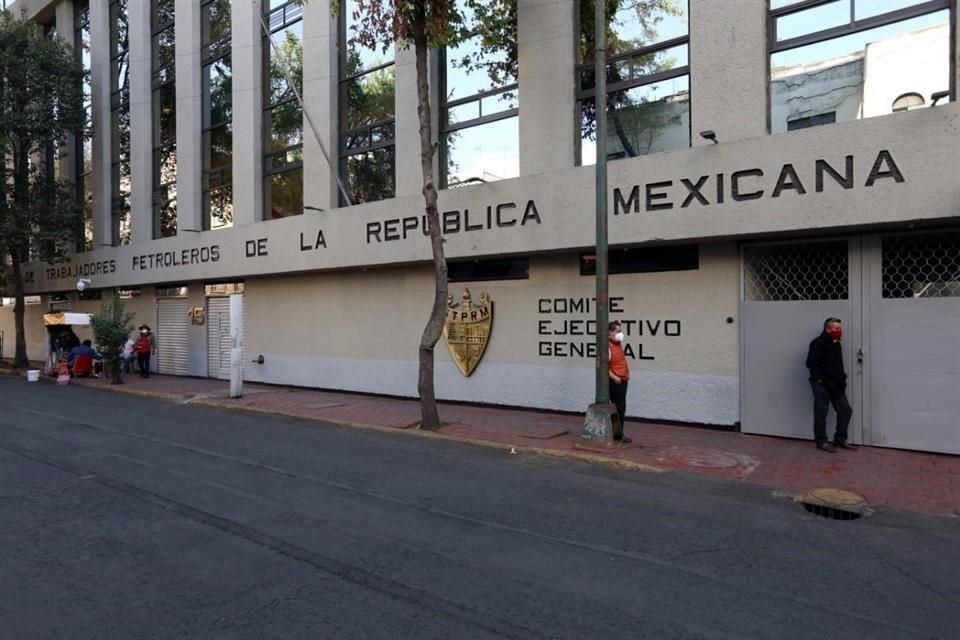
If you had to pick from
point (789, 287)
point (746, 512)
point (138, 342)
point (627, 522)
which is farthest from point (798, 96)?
point (138, 342)

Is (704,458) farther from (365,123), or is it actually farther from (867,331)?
(365,123)

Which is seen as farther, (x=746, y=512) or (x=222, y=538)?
(x=746, y=512)

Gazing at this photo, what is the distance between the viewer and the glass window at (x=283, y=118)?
54.8 feet

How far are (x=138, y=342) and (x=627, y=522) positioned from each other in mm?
18587

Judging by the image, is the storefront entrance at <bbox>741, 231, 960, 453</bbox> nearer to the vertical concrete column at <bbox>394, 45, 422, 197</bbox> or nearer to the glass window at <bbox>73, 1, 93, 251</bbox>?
the vertical concrete column at <bbox>394, 45, 422, 197</bbox>

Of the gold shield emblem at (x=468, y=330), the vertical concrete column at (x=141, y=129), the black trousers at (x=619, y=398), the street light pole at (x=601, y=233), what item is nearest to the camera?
the street light pole at (x=601, y=233)

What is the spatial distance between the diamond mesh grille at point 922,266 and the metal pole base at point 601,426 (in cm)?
393

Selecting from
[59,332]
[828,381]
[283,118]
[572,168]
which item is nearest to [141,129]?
[283,118]

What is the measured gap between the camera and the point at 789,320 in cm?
966

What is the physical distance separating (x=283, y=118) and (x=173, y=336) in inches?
322

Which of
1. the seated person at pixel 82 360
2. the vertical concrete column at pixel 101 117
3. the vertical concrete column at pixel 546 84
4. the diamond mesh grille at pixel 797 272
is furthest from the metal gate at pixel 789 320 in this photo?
the vertical concrete column at pixel 101 117

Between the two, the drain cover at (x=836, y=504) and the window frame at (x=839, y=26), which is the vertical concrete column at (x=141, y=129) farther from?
the drain cover at (x=836, y=504)

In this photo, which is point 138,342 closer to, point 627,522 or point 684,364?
point 684,364

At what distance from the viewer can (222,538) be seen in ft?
18.1
